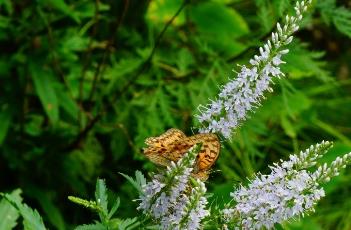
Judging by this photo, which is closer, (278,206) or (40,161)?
(278,206)

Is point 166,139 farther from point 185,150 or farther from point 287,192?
point 287,192

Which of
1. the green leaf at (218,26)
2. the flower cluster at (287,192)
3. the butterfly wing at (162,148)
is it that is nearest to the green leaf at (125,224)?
the butterfly wing at (162,148)

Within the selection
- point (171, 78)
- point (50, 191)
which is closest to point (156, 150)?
point (171, 78)

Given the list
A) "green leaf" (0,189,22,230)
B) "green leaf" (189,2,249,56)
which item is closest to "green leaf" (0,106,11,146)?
"green leaf" (0,189,22,230)

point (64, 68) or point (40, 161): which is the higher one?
point (64, 68)

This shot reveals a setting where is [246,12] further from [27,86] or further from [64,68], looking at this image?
[27,86]

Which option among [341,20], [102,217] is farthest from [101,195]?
[341,20]

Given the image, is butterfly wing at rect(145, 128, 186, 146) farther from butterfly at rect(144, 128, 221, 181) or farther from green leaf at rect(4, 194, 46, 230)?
green leaf at rect(4, 194, 46, 230)
